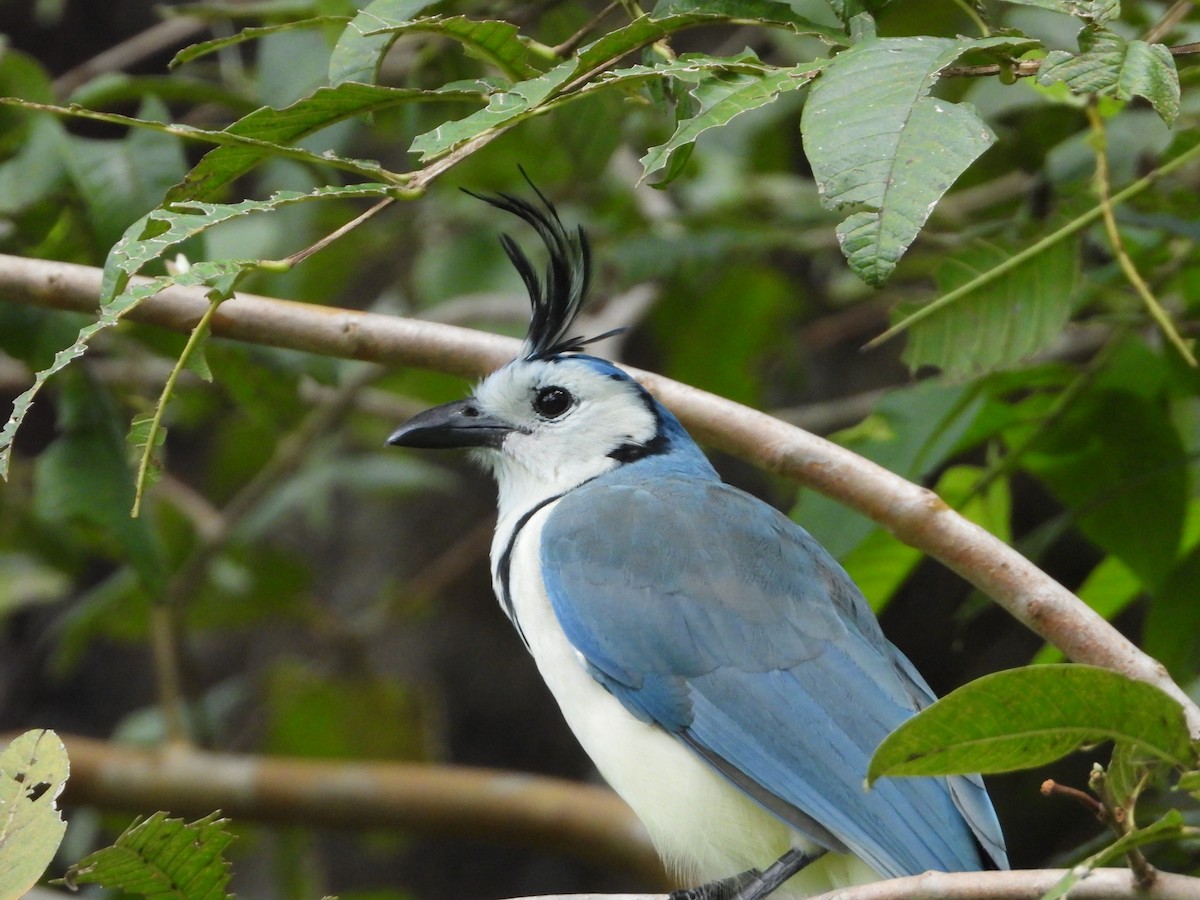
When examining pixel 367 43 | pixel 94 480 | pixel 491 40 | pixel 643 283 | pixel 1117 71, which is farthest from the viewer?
pixel 643 283

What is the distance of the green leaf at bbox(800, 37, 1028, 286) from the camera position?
1550 mm

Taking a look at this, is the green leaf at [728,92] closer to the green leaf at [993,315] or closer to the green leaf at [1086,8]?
the green leaf at [1086,8]

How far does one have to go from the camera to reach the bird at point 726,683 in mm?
2277

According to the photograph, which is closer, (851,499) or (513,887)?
(851,499)

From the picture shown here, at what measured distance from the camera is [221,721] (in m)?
6.03

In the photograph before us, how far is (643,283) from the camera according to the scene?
13.0 ft

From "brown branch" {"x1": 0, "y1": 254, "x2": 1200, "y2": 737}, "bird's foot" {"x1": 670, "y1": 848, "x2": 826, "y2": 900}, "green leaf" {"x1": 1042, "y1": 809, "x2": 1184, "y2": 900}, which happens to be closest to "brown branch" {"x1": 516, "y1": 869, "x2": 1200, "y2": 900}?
"green leaf" {"x1": 1042, "y1": 809, "x2": 1184, "y2": 900}

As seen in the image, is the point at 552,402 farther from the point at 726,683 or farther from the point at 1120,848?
the point at 1120,848

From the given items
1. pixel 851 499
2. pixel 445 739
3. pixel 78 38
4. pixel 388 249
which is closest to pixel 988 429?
pixel 851 499

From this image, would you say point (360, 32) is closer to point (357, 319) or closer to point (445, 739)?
point (357, 319)

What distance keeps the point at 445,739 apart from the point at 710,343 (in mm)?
2515

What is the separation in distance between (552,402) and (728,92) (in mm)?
1372

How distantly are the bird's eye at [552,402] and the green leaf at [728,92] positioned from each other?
1261 millimetres

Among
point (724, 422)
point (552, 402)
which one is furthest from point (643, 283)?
point (724, 422)
